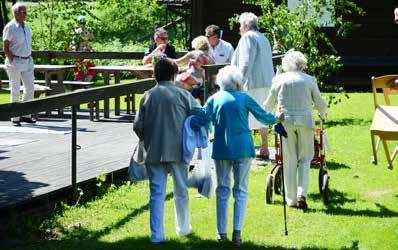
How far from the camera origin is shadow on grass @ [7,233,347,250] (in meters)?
7.52

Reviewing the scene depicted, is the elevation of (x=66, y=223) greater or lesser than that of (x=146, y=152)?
lesser

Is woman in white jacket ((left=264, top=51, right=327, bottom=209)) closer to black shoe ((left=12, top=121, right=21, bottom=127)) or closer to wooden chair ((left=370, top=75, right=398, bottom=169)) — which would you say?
wooden chair ((left=370, top=75, right=398, bottom=169))

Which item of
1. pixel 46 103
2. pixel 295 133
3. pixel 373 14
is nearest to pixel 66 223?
pixel 46 103

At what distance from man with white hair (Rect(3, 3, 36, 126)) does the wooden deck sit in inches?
29.7

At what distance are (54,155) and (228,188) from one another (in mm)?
4609

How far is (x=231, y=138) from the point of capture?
7.57m

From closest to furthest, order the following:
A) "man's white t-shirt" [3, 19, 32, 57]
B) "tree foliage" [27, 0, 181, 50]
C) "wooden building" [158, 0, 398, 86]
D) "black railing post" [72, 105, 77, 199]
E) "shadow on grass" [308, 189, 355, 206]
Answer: "black railing post" [72, 105, 77, 199]
"shadow on grass" [308, 189, 355, 206]
"man's white t-shirt" [3, 19, 32, 57]
"wooden building" [158, 0, 398, 86]
"tree foliage" [27, 0, 181, 50]

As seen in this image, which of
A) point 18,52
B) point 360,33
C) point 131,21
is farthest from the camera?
point 131,21

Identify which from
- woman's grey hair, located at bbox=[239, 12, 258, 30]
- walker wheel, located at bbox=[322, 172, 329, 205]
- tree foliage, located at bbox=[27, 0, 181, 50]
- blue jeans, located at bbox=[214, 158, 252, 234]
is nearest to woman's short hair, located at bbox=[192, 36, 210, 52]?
woman's grey hair, located at bbox=[239, 12, 258, 30]

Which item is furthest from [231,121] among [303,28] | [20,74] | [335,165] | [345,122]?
[345,122]

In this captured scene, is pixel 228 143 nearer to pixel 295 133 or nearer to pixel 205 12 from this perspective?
pixel 295 133

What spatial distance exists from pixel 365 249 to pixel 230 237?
1212 millimetres

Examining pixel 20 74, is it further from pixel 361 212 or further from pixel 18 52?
pixel 361 212

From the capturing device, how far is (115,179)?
10625 mm
